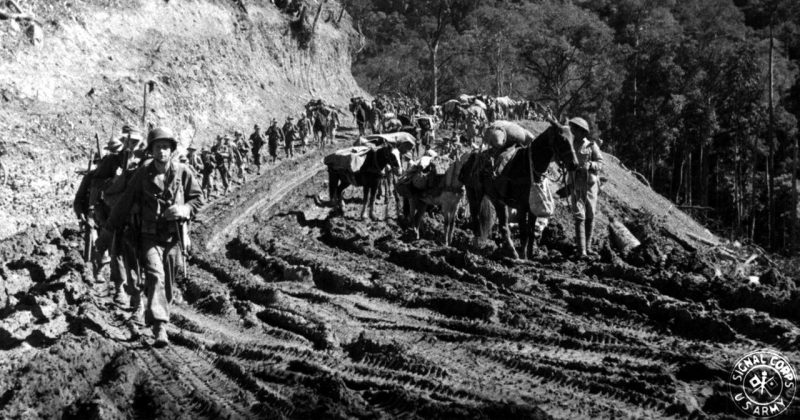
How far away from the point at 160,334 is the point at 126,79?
26066 mm

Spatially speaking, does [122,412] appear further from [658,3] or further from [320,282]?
[658,3]

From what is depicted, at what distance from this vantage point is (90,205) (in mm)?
13258

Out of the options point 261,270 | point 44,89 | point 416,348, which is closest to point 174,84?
point 44,89

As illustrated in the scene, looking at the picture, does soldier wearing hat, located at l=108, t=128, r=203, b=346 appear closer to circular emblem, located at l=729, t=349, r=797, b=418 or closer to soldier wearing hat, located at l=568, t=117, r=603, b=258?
circular emblem, located at l=729, t=349, r=797, b=418

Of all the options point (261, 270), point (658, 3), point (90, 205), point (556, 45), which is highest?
point (658, 3)

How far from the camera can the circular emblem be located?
248 inches

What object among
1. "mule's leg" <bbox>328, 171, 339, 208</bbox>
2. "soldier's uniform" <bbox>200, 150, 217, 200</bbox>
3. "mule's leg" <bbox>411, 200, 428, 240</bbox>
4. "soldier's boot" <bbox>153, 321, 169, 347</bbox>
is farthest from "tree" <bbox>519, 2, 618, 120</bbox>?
"soldier's boot" <bbox>153, 321, 169, 347</bbox>

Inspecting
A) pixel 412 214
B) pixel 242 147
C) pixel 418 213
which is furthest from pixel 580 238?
pixel 242 147

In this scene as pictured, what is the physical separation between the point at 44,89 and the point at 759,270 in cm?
2309

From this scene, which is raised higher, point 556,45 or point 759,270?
point 556,45

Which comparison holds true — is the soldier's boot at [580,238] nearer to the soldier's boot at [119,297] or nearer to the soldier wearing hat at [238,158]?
the soldier's boot at [119,297]

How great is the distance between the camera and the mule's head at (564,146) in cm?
1274

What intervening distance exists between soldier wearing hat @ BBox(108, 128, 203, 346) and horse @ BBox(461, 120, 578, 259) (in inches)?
202

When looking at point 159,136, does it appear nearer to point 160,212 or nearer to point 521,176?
point 160,212
